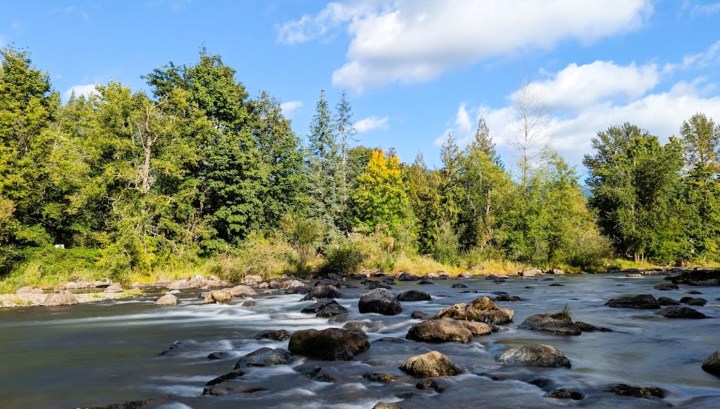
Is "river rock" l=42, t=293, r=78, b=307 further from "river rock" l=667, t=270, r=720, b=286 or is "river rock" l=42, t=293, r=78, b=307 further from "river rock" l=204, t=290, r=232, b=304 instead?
"river rock" l=667, t=270, r=720, b=286

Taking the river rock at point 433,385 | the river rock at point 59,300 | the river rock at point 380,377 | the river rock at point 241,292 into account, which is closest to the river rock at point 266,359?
the river rock at point 380,377

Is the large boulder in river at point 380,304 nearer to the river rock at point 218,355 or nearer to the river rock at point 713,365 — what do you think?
the river rock at point 218,355

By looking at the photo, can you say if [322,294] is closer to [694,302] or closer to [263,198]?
[694,302]

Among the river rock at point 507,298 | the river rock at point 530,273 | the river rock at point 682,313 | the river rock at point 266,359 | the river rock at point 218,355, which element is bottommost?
the river rock at point 530,273

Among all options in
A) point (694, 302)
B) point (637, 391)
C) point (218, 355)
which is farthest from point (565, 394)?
point (694, 302)

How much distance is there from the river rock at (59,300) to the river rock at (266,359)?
1469 centimetres

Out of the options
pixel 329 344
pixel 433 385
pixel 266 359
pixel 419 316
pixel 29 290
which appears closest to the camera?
pixel 433 385

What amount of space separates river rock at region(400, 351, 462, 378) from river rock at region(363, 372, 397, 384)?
458 millimetres

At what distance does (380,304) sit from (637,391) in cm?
921

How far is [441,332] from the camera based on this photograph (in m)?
10.8

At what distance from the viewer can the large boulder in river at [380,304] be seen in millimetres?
15250

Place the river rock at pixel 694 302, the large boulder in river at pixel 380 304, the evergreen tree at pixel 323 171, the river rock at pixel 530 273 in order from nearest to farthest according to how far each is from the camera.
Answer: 1. the large boulder in river at pixel 380 304
2. the river rock at pixel 694 302
3. the river rock at pixel 530 273
4. the evergreen tree at pixel 323 171

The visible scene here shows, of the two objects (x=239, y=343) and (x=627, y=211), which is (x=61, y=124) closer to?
(x=239, y=343)

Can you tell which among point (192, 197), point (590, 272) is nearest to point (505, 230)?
point (590, 272)
